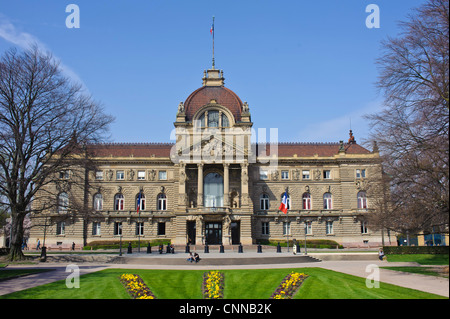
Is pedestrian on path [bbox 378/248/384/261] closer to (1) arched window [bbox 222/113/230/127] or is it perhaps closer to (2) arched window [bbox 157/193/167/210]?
(1) arched window [bbox 222/113/230/127]

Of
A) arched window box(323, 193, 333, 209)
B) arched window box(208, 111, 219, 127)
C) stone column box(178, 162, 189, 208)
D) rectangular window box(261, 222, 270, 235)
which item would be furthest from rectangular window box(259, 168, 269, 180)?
stone column box(178, 162, 189, 208)

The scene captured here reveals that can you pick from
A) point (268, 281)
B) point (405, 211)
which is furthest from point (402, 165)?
point (268, 281)

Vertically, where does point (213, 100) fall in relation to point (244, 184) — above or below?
above

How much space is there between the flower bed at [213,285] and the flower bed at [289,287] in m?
2.90

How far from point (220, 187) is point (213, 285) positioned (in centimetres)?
4213

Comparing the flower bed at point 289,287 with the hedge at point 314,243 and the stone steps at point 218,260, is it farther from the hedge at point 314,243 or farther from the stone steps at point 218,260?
the hedge at point 314,243

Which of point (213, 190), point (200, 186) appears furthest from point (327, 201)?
point (200, 186)

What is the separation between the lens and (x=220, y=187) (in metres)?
65.5

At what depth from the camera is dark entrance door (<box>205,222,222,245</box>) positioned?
61406 mm

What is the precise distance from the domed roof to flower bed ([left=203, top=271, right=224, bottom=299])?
142 feet

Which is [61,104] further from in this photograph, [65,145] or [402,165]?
[402,165]

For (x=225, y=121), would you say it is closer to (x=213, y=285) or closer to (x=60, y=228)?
(x=60, y=228)

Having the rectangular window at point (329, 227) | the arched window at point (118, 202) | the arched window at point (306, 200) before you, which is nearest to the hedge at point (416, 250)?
the rectangular window at point (329, 227)
